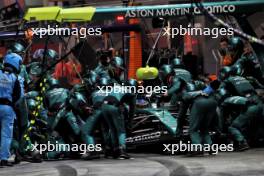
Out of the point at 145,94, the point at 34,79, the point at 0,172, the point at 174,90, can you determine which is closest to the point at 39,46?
the point at 34,79

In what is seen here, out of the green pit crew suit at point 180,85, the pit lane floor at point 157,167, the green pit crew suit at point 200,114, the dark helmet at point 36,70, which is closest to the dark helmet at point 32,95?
the dark helmet at point 36,70

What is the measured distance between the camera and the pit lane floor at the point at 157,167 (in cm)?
857

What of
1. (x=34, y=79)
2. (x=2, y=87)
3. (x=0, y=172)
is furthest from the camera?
(x=34, y=79)

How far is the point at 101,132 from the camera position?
11547mm

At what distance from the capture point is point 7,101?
33.7ft

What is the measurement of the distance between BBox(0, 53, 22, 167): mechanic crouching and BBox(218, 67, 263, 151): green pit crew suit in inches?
162

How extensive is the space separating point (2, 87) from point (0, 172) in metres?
1.62

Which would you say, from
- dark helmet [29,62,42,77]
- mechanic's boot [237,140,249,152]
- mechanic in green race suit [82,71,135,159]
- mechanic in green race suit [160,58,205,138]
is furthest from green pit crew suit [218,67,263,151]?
dark helmet [29,62,42,77]

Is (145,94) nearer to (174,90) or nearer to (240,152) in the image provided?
(174,90)

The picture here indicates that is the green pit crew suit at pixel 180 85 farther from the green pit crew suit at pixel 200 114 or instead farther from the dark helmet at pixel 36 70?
the dark helmet at pixel 36 70

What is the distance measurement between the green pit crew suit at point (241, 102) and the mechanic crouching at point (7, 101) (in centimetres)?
410

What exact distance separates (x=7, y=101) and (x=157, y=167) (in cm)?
294

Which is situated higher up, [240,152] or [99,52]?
[99,52]

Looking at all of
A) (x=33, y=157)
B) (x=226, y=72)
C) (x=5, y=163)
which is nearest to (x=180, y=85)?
(x=226, y=72)
